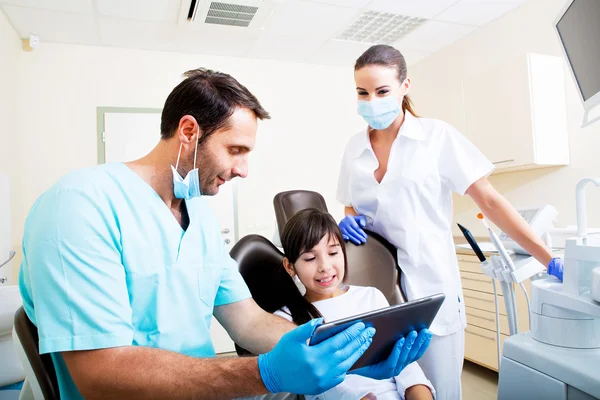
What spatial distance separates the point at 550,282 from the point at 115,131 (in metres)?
3.19

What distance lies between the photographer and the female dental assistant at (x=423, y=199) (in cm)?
136

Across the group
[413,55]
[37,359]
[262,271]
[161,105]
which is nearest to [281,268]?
[262,271]

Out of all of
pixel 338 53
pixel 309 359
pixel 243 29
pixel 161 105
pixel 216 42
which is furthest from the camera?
pixel 338 53

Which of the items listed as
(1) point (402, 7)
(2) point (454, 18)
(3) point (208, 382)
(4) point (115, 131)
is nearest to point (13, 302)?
(3) point (208, 382)

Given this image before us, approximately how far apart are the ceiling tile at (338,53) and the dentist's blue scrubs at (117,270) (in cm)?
273

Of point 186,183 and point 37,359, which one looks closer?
point 37,359

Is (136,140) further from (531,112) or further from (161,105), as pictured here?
(531,112)

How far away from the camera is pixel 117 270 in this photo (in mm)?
873

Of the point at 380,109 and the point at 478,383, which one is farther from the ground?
the point at 380,109

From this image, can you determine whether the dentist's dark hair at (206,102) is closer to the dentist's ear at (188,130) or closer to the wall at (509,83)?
the dentist's ear at (188,130)

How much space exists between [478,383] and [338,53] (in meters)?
2.74

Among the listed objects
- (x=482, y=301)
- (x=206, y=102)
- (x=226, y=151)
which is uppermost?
(x=206, y=102)

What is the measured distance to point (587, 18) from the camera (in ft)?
3.65

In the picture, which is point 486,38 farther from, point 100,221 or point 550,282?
point 100,221
